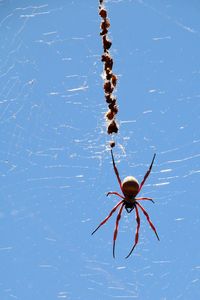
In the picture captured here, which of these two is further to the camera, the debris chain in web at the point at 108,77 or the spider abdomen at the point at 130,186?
the spider abdomen at the point at 130,186

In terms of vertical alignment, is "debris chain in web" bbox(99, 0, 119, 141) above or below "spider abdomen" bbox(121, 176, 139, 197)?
above

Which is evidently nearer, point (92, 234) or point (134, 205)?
point (92, 234)

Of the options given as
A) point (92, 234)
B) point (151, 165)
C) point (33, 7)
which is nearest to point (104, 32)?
point (33, 7)

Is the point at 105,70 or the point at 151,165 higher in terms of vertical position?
the point at 105,70

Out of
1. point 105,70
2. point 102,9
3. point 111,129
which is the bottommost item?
point 111,129

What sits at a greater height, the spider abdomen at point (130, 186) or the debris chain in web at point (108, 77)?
the debris chain in web at point (108, 77)

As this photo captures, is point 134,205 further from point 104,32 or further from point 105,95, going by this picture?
point 104,32

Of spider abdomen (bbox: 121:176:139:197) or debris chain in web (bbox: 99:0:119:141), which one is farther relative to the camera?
spider abdomen (bbox: 121:176:139:197)

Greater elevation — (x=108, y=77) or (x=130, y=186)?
(x=108, y=77)
